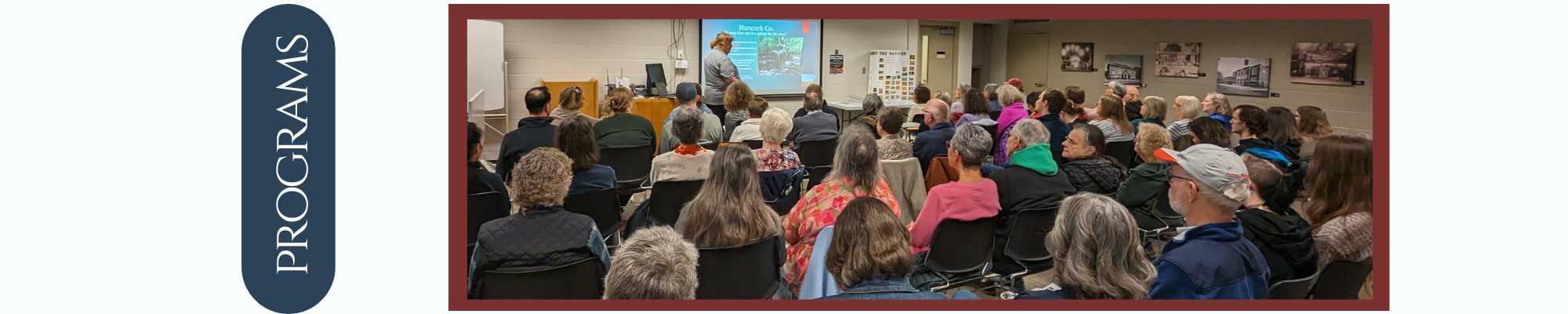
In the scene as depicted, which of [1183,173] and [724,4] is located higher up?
[724,4]

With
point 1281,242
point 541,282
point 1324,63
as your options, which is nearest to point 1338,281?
point 1281,242

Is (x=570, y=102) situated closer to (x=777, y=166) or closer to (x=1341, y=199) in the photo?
(x=777, y=166)

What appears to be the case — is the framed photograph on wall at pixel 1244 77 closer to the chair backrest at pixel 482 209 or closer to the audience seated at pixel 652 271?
the chair backrest at pixel 482 209

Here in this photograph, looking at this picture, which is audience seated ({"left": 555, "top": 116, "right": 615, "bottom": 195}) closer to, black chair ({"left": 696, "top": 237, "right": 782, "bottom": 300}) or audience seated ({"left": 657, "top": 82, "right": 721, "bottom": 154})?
audience seated ({"left": 657, "top": 82, "right": 721, "bottom": 154})

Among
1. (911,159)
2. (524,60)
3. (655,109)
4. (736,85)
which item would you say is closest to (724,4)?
(911,159)

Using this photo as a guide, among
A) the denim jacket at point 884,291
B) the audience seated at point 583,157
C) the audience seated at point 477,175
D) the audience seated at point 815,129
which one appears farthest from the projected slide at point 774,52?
the denim jacket at point 884,291

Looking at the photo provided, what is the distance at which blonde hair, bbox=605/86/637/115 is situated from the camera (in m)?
5.29

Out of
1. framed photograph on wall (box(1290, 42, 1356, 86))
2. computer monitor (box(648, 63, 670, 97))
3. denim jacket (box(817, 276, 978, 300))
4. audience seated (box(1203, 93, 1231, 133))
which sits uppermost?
framed photograph on wall (box(1290, 42, 1356, 86))

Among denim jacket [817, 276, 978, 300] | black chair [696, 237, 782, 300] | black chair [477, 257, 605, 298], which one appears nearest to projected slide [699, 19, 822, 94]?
black chair [696, 237, 782, 300]

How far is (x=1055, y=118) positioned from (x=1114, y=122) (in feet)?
1.09

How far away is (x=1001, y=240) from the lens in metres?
3.32

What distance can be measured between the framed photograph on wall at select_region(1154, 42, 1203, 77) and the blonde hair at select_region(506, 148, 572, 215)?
9.91 meters

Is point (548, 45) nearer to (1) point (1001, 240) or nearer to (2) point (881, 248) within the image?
(1) point (1001, 240)

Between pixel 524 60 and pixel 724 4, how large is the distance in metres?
7.17
